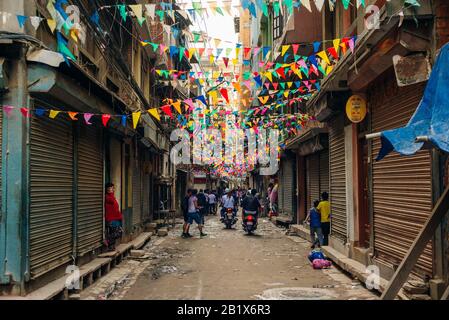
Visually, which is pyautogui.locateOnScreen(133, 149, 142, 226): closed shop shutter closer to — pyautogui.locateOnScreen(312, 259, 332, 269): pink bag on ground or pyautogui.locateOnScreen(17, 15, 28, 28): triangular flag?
pyautogui.locateOnScreen(312, 259, 332, 269): pink bag on ground

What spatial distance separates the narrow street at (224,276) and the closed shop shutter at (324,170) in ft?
7.85

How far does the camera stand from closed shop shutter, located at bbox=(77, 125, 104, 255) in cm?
1127

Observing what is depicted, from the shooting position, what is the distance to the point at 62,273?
9.74 meters

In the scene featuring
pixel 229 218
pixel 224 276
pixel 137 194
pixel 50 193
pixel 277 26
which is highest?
pixel 277 26

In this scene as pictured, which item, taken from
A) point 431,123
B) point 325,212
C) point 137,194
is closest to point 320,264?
point 325,212

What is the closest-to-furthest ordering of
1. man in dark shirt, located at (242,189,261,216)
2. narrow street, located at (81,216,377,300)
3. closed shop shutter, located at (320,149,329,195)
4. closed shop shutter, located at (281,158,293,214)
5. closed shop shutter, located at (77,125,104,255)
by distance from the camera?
narrow street, located at (81,216,377,300) < closed shop shutter, located at (77,125,104,255) < closed shop shutter, located at (320,149,329,195) < man in dark shirt, located at (242,189,261,216) < closed shop shutter, located at (281,158,293,214)

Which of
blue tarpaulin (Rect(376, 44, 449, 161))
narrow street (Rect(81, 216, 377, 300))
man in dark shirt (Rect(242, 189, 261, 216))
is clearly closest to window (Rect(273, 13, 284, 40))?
man in dark shirt (Rect(242, 189, 261, 216))

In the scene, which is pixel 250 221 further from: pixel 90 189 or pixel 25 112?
pixel 25 112

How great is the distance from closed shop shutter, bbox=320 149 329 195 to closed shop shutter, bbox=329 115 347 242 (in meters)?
2.52

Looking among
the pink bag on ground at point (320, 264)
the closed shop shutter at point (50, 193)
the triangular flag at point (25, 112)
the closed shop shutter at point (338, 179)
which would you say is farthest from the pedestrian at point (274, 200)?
the triangular flag at point (25, 112)

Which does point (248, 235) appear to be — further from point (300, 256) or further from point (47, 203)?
point (47, 203)

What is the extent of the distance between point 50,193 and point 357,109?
7033 millimetres

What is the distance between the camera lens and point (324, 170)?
61.8 feet
